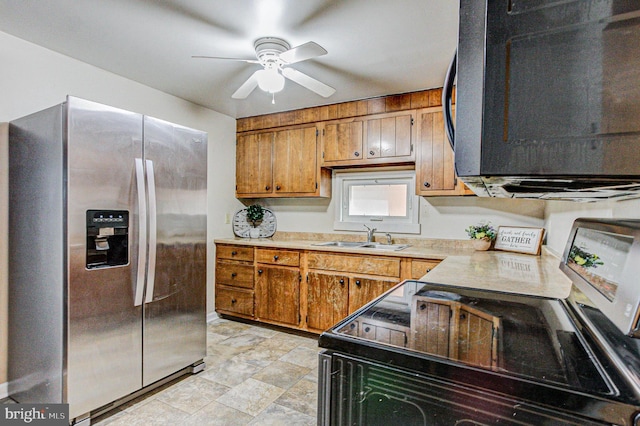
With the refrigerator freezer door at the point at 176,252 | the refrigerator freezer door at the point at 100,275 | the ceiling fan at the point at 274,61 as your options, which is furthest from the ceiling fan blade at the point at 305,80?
the refrigerator freezer door at the point at 100,275

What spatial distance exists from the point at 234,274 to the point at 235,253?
226mm

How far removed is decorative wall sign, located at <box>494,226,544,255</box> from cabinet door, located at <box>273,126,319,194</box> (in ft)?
5.87

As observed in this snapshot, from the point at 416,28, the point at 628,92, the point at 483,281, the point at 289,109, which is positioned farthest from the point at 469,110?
the point at 289,109

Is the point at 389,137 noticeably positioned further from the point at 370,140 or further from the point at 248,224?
the point at 248,224

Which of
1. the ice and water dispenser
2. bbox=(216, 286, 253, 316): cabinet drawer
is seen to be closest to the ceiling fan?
the ice and water dispenser

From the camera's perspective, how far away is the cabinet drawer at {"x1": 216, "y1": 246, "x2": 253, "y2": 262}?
344cm

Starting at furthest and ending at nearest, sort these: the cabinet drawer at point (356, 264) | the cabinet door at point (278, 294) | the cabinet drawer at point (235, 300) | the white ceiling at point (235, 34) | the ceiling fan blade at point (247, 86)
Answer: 1. the cabinet drawer at point (235, 300)
2. the cabinet door at point (278, 294)
3. the cabinet drawer at point (356, 264)
4. the ceiling fan blade at point (247, 86)
5. the white ceiling at point (235, 34)

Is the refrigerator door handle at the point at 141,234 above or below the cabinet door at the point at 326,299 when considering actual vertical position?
above

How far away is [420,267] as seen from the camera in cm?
265

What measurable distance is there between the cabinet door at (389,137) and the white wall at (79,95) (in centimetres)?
171

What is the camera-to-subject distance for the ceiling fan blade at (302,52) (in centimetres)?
180

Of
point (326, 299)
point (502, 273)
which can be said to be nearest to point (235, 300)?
point (326, 299)

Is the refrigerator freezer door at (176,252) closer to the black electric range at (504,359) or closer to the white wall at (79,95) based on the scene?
the white wall at (79,95)

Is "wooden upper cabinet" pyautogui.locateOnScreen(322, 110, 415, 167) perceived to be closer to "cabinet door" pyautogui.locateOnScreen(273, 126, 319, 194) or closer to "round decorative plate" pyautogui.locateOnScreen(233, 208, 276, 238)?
"cabinet door" pyautogui.locateOnScreen(273, 126, 319, 194)
